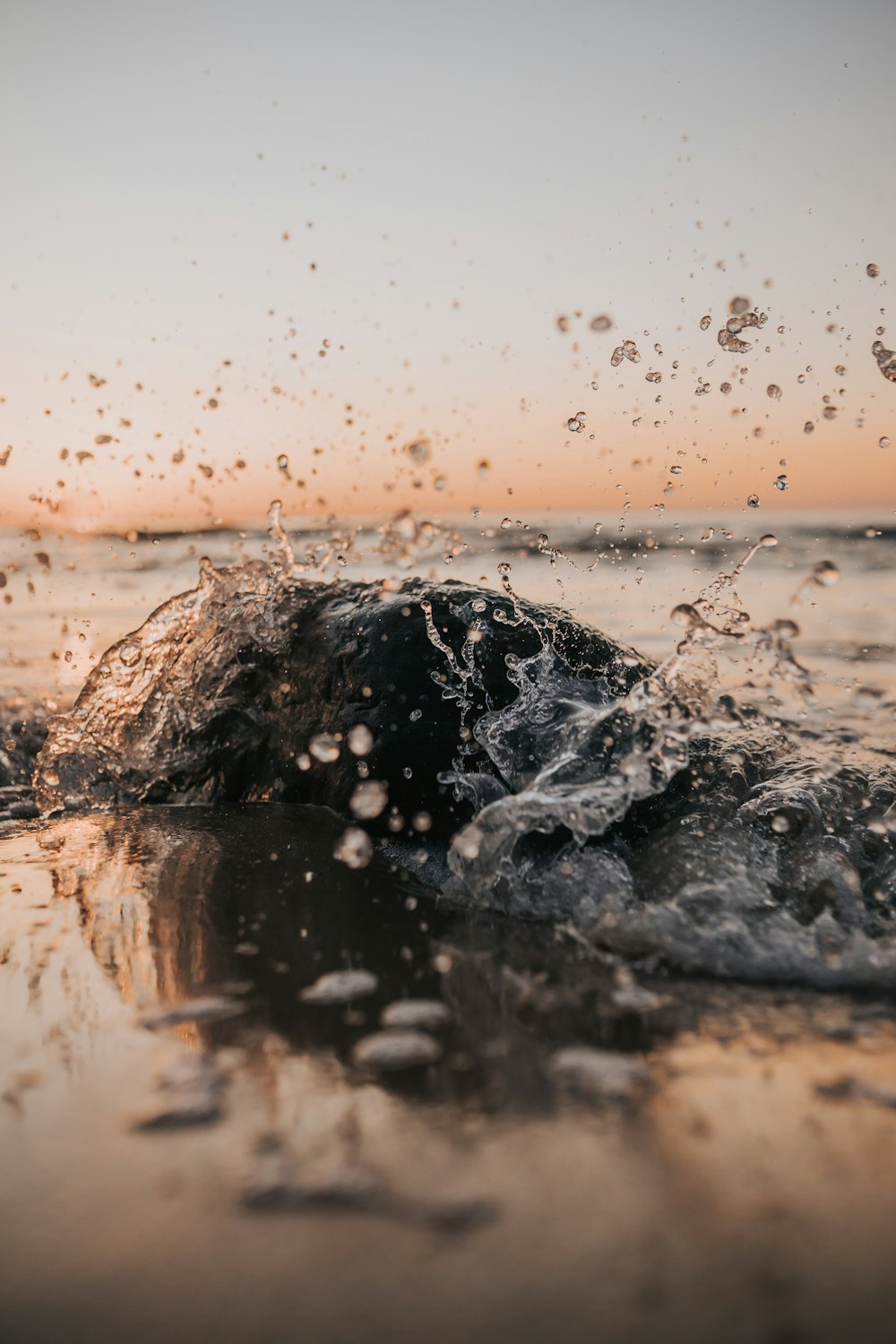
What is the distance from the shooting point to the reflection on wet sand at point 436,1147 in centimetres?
92

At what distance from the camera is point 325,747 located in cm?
298

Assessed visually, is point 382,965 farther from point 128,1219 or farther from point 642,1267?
point 642,1267

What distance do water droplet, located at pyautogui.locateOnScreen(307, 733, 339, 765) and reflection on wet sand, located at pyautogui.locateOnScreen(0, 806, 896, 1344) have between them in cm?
108

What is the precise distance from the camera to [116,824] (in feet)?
9.52

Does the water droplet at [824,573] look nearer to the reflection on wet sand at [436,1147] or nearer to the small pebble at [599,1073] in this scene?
the reflection on wet sand at [436,1147]

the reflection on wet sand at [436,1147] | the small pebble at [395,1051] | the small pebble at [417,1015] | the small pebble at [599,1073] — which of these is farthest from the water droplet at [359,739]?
the small pebble at [599,1073]

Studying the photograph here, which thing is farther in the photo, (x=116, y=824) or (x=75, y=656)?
(x=75, y=656)

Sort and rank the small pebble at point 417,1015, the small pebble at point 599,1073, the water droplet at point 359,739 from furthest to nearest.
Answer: the water droplet at point 359,739 < the small pebble at point 417,1015 < the small pebble at point 599,1073

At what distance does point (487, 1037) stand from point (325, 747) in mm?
1648

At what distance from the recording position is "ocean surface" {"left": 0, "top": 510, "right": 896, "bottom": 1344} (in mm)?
941

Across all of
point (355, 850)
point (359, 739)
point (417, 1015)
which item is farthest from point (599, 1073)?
point (359, 739)

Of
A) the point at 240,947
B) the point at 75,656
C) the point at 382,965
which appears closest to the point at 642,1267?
the point at 382,965

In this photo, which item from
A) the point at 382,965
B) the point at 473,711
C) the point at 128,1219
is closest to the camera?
the point at 128,1219

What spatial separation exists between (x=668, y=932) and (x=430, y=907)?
0.51 meters
